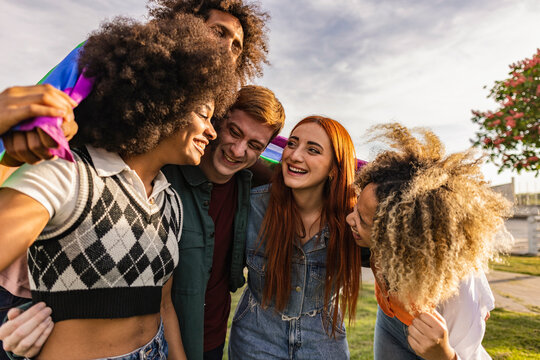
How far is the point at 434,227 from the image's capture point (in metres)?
1.79

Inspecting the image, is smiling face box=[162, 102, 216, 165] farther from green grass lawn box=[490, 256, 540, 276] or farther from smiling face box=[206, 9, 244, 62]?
green grass lawn box=[490, 256, 540, 276]

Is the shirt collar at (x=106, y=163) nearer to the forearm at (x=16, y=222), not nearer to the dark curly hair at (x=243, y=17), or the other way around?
the forearm at (x=16, y=222)

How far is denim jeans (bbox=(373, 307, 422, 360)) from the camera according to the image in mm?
2583

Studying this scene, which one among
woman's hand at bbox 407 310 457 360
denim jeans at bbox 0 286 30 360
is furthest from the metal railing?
denim jeans at bbox 0 286 30 360

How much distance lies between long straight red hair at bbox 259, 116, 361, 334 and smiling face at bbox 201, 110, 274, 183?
0.32 metres

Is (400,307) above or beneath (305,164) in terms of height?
beneath

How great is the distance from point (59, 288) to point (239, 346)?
5.00 feet

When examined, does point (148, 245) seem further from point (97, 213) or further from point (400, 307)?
point (400, 307)

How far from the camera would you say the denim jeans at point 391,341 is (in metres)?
2.58

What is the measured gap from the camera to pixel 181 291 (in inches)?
88.5

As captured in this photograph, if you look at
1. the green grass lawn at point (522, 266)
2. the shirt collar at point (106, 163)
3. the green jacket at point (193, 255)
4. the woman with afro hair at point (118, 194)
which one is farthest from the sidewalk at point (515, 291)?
the shirt collar at point (106, 163)

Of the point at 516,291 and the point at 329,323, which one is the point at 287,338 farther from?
the point at 516,291

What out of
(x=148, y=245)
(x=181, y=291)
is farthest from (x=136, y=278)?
(x=181, y=291)

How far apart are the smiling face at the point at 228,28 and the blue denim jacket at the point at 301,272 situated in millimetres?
1494
